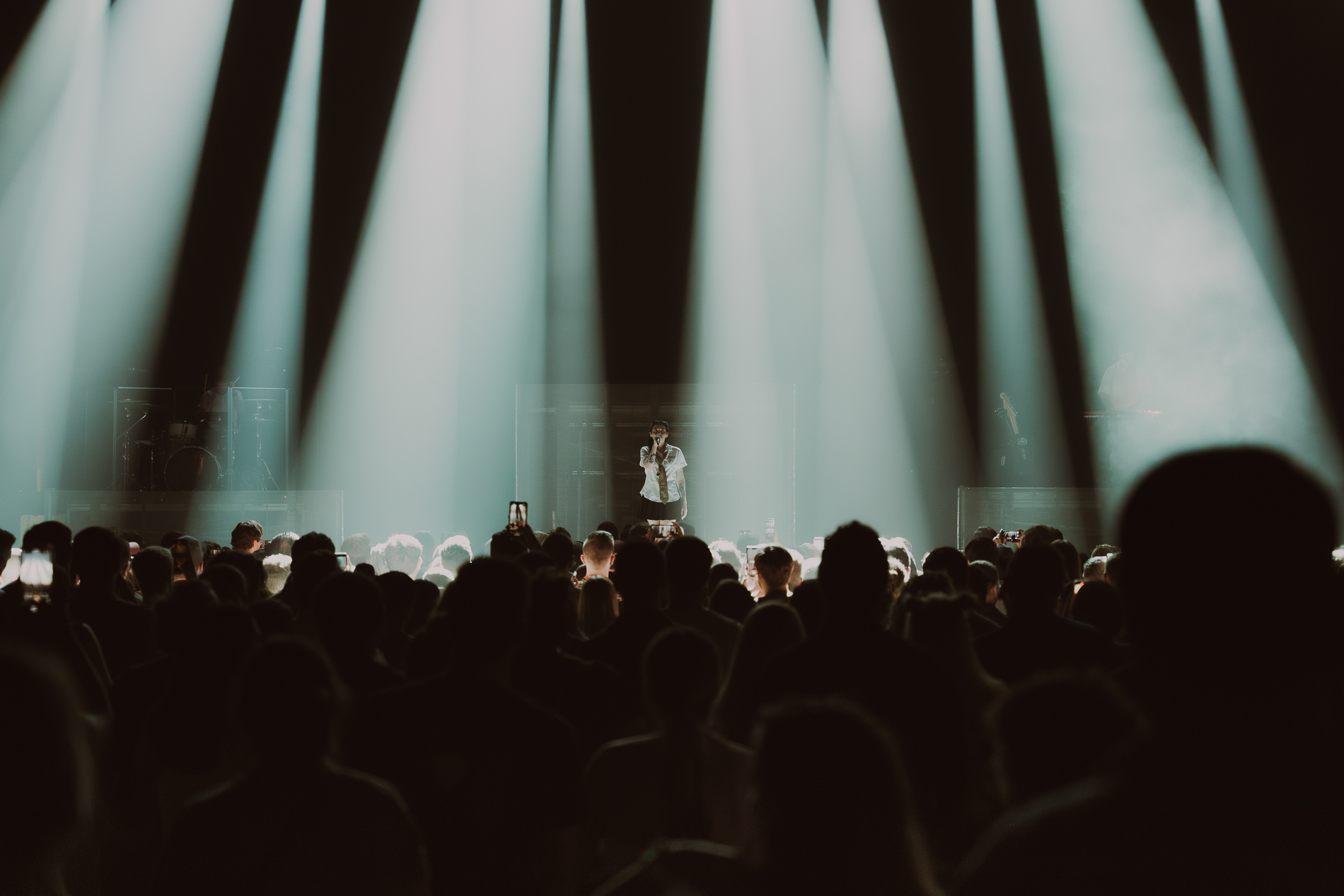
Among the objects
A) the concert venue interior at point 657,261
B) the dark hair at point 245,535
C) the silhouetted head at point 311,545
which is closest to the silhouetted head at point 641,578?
the silhouetted head at point 311,545

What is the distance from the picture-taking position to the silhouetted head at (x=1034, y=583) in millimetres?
2764

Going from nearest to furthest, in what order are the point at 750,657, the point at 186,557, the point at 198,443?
the point at 750,657
the point at 186,557
the point at 198,443

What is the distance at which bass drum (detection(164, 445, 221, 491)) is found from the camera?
11141mm

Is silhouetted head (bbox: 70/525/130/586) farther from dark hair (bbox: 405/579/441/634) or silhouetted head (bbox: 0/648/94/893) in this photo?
silhouetted head (bbox: 0/648/94/893)

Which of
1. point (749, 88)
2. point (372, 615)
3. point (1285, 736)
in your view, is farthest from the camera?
point (749, 88)

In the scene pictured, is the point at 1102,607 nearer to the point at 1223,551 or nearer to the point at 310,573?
the point at 1223,551

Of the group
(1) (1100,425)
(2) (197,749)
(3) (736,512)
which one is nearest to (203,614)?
(2) (197,749)

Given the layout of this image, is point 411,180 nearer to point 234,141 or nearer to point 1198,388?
point 234,141

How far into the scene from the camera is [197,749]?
2.11m

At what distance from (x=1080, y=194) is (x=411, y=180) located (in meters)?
7.94

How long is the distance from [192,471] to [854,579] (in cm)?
1063

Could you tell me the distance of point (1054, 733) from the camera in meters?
1.23

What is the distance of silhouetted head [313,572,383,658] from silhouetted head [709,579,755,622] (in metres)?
1.45

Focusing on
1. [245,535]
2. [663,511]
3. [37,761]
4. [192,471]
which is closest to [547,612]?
[37,761]
